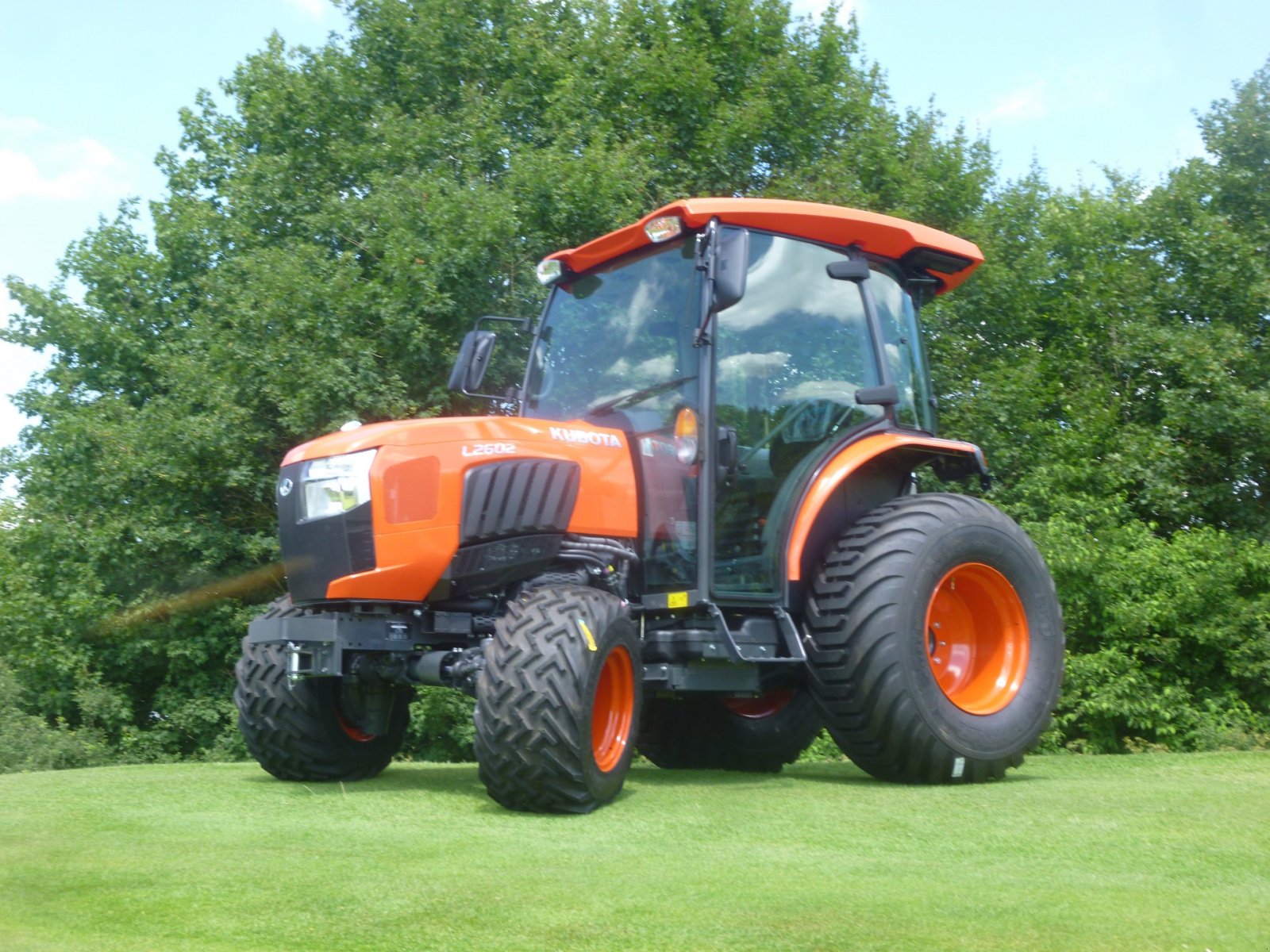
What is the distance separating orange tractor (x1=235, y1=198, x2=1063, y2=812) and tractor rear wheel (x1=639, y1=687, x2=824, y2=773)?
2.75 ft

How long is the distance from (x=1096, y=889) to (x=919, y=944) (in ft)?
2.73

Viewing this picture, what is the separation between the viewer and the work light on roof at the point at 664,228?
6.16m

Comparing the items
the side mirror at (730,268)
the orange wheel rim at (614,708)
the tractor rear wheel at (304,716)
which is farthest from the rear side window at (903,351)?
the tractor rear wheel at (304,716)

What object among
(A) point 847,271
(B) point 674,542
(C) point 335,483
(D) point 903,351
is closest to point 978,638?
(D) point 903,351

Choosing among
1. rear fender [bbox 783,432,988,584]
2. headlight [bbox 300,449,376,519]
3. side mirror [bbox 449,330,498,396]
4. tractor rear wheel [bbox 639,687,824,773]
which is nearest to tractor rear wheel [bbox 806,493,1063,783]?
rear fender [bbox 783,432,988,584]

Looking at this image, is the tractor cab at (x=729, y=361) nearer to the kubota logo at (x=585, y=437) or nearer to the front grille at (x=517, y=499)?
the kubota logo at (x=585, y=437)

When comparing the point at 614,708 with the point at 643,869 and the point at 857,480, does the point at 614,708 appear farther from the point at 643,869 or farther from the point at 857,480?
the point at 857,480

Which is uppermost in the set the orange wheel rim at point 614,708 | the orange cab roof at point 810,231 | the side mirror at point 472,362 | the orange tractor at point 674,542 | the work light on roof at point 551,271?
the orange cab roof at point 810,231

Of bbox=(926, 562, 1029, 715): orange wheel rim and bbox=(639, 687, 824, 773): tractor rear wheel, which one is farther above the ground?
bbox=(926, 562, 1029, 715): orange wheel rim

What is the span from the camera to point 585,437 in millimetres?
6051

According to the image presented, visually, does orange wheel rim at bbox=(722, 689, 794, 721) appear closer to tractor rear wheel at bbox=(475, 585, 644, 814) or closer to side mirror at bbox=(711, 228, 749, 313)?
tractor rear wheel at bbox=(475, 585, 644, 814)

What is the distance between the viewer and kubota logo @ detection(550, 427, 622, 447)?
5.95m

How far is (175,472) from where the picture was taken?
1548 centimetres

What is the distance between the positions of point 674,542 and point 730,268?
131 centimetres
